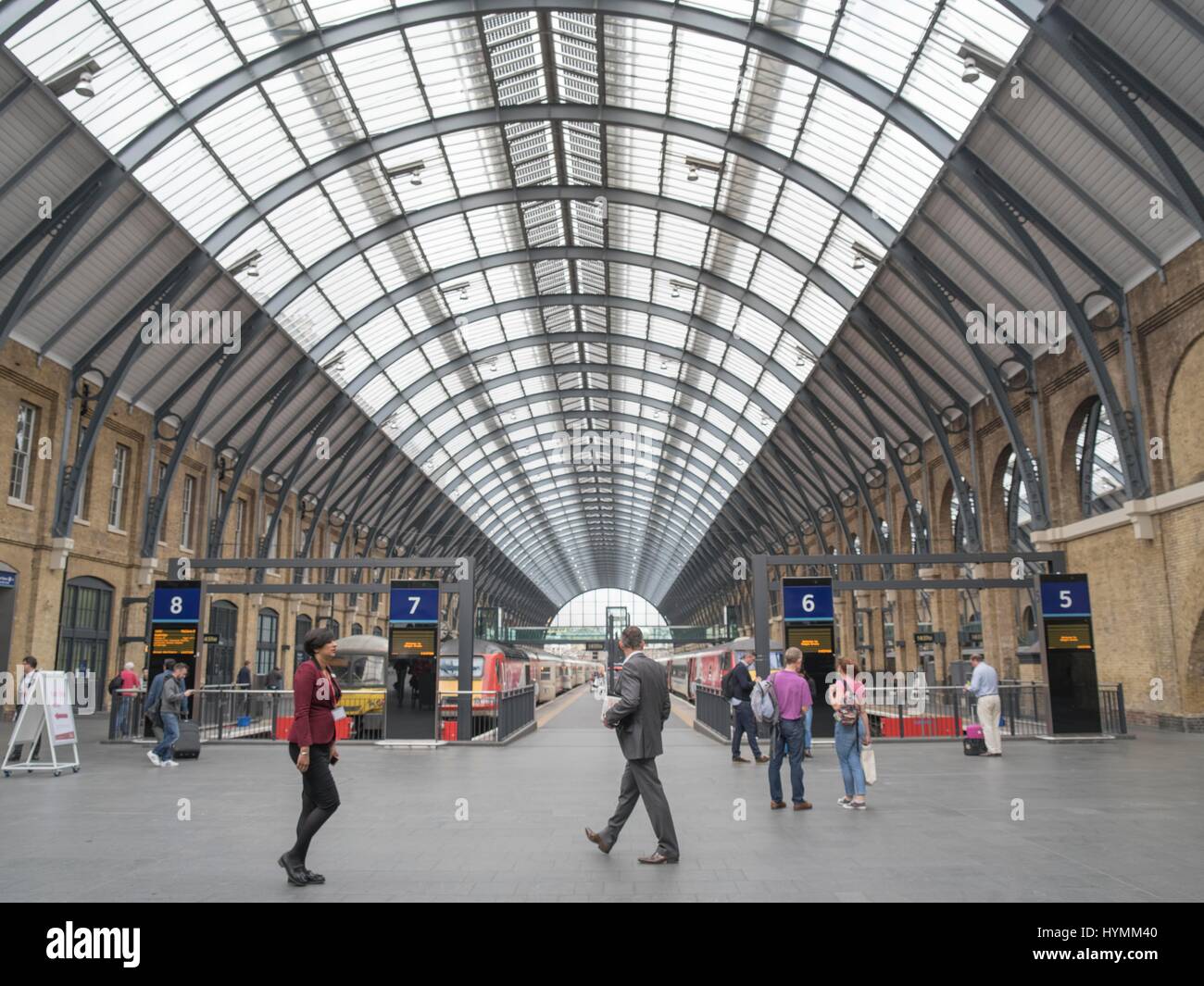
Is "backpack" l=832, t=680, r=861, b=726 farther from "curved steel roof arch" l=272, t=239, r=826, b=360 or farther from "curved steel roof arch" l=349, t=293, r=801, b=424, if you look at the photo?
"curved steel roof arch" l=349, t=293, r=801, b=424

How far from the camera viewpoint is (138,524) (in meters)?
29.4

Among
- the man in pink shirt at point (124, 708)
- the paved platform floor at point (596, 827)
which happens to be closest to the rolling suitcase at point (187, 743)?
the paved platform floor at point (596, 827)

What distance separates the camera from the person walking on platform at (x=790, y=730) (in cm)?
1039

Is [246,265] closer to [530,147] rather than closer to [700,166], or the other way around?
[530,147]

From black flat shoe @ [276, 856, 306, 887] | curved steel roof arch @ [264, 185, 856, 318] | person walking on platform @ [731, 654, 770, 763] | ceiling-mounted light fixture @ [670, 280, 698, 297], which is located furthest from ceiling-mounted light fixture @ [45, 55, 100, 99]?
ceiling-mounted light fixture @ [670, 280, 698, 297]

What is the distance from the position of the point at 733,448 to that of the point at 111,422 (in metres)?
30.2

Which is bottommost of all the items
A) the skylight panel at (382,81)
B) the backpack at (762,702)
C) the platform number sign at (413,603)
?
the backpack at (762,702)

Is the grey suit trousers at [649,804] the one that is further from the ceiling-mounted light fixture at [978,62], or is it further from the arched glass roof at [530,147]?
the arched glass roof at [530,147]

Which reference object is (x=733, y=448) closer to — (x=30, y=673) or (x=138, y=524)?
(x=138, y=524)

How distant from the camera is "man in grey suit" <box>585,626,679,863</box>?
764 centimetres

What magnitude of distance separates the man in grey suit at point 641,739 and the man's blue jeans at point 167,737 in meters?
10.3

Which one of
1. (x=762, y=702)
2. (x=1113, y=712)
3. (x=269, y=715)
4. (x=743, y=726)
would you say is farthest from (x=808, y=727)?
(x=269, y=715)

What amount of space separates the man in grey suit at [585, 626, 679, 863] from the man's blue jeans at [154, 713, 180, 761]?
10.3 meters
